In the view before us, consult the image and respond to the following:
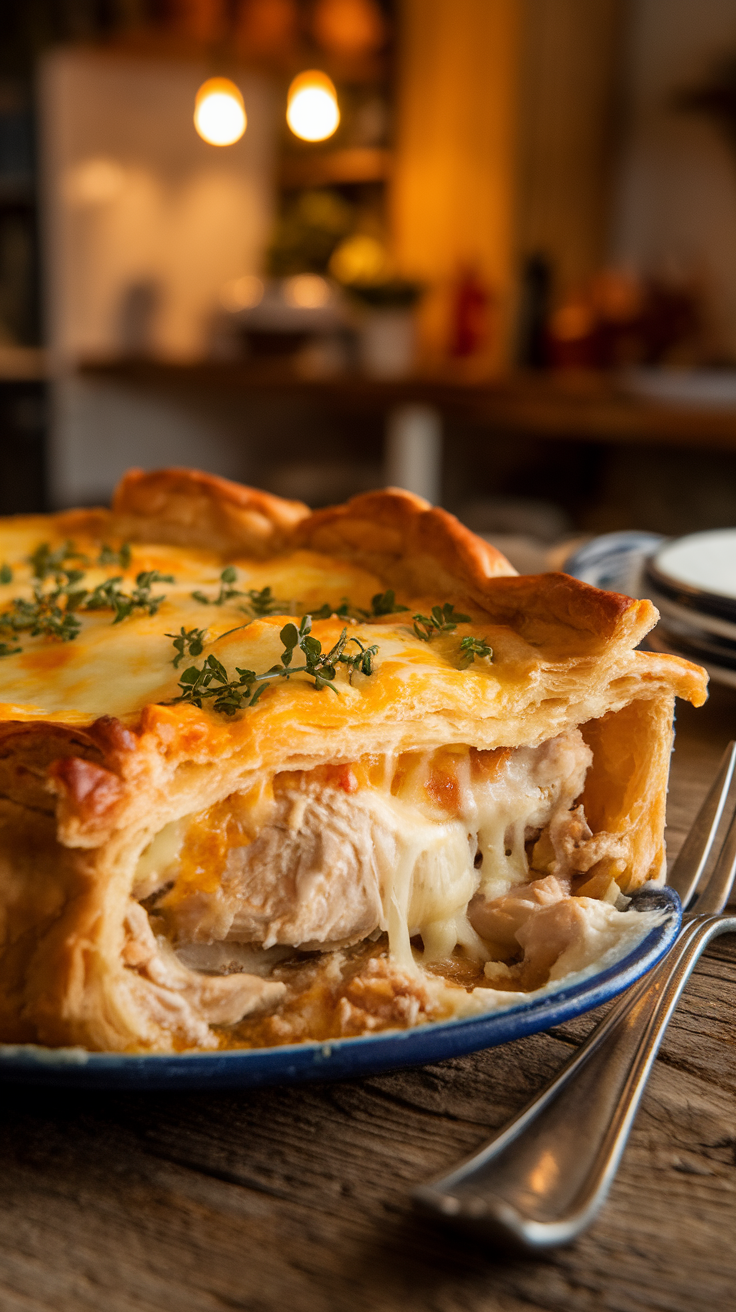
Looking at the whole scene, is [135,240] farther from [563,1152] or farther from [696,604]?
[563,1152]

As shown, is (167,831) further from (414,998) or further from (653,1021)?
(653,1021)

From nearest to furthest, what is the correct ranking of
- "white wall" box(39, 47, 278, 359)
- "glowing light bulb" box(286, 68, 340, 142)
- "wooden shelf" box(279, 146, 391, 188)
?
"glowing light bulb" box(286, 68, 340, 142) → "white wall" box(39, 47, 278, 359) → "wooden shelf" box(279, 146, 391, 188)

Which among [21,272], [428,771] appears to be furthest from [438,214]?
[428,771]

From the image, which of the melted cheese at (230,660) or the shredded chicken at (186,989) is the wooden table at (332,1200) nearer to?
the shredded chicken at (186,989)

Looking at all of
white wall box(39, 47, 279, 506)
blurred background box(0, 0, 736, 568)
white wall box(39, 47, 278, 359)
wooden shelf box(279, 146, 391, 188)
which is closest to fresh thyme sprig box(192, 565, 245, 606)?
blurred background box(0, 0, 736, 568)

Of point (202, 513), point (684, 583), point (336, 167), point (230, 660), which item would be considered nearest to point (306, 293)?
point (336, 167)

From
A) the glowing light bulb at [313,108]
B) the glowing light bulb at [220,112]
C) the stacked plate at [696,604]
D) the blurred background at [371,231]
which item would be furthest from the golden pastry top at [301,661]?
the glowing light bulb at [313,108]

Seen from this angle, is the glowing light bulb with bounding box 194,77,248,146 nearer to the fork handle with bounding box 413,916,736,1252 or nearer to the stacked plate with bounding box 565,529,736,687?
the stacked plate with bounding box 565,529,736,687
